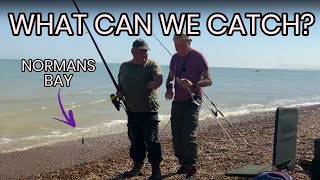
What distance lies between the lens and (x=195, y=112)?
539 cm

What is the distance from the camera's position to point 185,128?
535 centimetres

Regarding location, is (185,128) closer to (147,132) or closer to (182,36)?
(147,132)

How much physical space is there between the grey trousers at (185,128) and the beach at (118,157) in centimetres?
33

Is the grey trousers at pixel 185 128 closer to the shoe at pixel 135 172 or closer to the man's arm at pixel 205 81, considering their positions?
the man's arm at pixel 205 81

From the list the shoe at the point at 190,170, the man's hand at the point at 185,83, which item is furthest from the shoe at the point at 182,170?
the man's hand at the point at 185,83

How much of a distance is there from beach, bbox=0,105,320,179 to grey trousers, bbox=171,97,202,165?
33cm

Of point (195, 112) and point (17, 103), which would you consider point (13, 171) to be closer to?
point (195, 112)

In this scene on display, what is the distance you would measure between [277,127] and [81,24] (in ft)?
11.1

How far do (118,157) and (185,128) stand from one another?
2936mm

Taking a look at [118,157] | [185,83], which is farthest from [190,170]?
[118,157]

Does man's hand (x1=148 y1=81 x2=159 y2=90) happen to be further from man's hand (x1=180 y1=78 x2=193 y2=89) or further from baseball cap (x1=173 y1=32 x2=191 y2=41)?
baseball cap (x1=173 y1=32 x2=191 y2=41)

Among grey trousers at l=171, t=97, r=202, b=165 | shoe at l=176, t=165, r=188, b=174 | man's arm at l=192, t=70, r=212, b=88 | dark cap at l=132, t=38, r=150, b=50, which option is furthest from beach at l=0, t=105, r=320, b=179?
dark cap at l=132, t=38, r=150, b=50

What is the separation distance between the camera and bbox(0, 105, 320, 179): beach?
6.21m

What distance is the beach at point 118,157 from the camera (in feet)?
20.4
